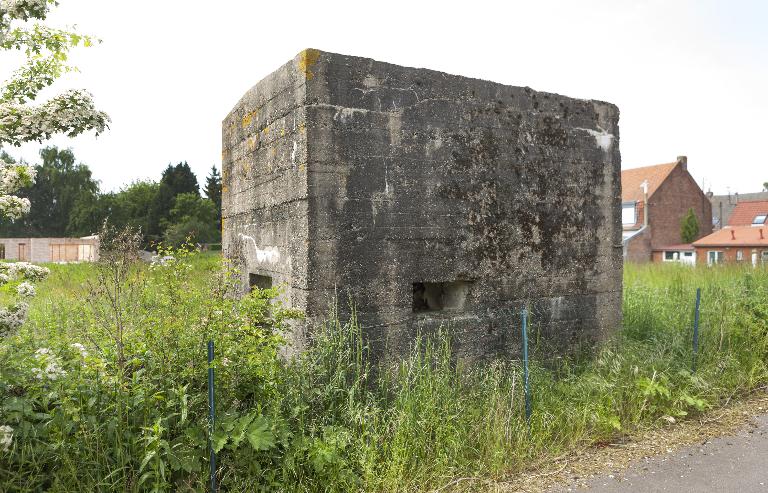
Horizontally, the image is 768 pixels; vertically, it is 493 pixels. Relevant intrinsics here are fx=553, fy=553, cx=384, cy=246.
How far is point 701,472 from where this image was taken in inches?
169

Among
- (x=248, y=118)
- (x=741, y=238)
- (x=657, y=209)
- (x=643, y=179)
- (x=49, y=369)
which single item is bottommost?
(x=49, y=369)

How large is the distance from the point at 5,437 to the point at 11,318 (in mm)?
773

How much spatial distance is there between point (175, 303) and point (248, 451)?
3.64ft

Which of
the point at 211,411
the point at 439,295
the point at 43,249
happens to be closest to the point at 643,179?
the point at 439,295

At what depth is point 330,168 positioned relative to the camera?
4480 millimetres

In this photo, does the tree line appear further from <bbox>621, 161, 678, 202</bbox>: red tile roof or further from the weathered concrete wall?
the weathered concrete wall

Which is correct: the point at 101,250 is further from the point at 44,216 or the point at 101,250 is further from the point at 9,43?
the point at 44,216

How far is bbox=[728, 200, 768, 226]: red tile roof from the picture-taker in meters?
36.5

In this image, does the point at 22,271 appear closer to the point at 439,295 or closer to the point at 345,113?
the point at 345,113

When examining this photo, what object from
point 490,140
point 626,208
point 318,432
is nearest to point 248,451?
point 318,432

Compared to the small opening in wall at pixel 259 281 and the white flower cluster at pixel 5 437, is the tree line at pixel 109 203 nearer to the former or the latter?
the small opening in wall at pixel 259 281

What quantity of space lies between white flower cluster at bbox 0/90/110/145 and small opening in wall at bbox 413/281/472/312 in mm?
3056

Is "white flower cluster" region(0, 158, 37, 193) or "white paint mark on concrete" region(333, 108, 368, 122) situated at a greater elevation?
"white paint mark on concrete" region(333, 108, 368, 122)

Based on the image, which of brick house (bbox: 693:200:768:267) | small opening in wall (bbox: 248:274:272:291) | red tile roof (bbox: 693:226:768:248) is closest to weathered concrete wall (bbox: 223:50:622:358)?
small opening in wall (bbox: 248:274:272:291)
